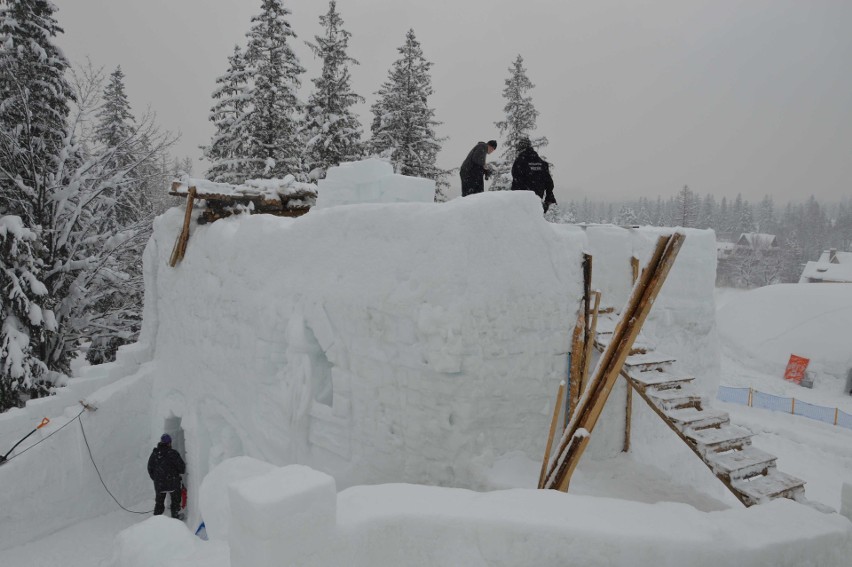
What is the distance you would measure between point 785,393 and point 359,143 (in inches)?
889

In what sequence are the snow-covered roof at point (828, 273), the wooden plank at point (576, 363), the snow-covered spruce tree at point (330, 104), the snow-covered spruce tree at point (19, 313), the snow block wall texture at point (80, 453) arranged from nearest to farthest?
the wooden plank at point (576, 363) < the snow block wall texture at point (80, 453) < the snow-covered spruce tree at point (19, 313) < the snow-covered spruce tree at point (330, 104) < the snow-covered roof at point (828, 273)

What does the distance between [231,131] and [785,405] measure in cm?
2373

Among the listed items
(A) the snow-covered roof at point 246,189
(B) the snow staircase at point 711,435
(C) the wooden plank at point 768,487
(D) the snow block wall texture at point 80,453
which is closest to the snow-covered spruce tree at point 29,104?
(D) the snow block wall texture at point 80,453

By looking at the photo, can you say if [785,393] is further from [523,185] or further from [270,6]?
[270,6]

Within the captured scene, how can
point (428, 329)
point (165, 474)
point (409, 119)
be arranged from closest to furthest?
point (428, 329), point (165, 474), point (409, 119)

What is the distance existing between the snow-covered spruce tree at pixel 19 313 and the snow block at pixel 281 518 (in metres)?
11.8

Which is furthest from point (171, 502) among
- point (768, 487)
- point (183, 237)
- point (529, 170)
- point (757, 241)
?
point (757, 241)

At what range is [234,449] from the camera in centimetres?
780

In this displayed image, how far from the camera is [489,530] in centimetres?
289

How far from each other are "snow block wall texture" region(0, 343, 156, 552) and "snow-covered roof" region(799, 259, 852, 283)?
2142 inches

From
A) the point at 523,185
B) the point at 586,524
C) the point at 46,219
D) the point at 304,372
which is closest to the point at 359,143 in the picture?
the point at 46,219

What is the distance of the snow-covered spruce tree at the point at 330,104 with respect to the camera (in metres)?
20.4

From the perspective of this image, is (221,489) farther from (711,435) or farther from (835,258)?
(835,258)

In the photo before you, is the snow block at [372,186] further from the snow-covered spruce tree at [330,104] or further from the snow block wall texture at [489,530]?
the snow-covered spruce tree at [330,104]
